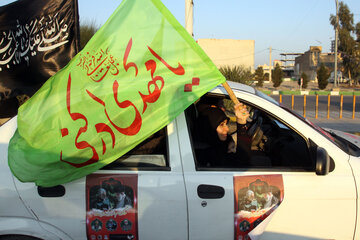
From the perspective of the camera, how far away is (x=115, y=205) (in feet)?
7.04

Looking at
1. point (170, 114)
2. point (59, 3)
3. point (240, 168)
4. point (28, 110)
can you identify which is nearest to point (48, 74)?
point (59, 3)

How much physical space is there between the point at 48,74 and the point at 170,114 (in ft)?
10.5

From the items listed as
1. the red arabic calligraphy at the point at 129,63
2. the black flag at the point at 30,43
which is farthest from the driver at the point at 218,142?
the black flag at the point at 30,43

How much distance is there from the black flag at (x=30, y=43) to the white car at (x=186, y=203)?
2630 mm

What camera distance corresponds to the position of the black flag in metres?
4.37

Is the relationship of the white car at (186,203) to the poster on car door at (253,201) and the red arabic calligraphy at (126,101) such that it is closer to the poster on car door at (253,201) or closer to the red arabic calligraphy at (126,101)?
the poster on car door at (253,201)

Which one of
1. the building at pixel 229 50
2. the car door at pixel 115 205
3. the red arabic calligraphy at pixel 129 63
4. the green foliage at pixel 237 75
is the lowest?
the car door at pixel 115 205

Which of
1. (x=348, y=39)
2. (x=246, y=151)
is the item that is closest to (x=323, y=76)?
(x=348, y=39)

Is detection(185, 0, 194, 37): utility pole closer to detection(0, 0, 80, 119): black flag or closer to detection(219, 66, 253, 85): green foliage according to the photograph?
detection(219, 66, 253, 85): green foliage

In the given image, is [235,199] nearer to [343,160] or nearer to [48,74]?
[343,160]

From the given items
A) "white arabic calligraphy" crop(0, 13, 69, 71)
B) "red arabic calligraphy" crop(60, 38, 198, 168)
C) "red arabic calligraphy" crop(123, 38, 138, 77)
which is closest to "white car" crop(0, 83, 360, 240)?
"red arabic calligraphy" crop(60, 38, 198, 168)

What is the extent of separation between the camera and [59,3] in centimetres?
441

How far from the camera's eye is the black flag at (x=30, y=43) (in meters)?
4.37

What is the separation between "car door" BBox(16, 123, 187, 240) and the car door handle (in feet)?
0.42
